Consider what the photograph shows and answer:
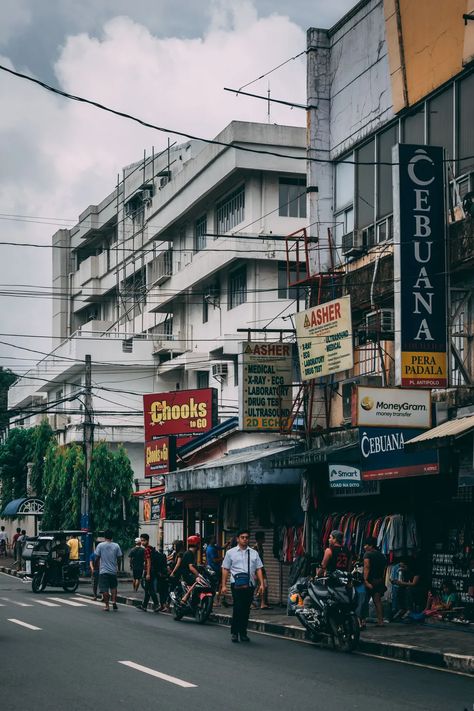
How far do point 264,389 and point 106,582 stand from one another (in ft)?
18.7

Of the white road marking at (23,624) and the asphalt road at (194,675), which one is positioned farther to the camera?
the white road marking at (23,624)

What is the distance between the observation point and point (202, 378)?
5006 cm

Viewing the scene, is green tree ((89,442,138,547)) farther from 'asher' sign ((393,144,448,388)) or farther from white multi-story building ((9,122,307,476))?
'asher' sign ((393,144,448,388))

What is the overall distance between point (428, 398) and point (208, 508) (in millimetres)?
14725

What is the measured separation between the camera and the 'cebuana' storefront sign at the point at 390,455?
19.0 m

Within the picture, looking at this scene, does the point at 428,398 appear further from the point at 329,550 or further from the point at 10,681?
the point at 10,681

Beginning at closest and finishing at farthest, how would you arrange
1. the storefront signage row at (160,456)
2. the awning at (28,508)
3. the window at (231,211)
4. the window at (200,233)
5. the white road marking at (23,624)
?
the white road marking at (23,624) → the storefront signage row at (160,456) → the window at (231,211) → the window at (200,233) → the awning at (28,508)

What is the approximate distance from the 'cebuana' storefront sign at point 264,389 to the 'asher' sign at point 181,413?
11002 millimetres

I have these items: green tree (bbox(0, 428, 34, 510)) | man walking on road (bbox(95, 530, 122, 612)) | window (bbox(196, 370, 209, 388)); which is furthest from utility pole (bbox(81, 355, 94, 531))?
green tree (bbox(0, 428, 34, 510))

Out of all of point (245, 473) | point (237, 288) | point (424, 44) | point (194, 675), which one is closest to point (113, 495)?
point (237, 288)

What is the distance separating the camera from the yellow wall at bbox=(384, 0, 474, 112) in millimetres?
20797

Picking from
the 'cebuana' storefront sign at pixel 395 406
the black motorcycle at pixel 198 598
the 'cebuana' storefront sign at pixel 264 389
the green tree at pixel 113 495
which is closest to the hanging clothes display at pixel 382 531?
the 'cebuana' storefront sign at pixel 395 406

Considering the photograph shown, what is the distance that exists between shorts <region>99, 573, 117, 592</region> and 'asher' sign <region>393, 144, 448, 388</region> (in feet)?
32.8

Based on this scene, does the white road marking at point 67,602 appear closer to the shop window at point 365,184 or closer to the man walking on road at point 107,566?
the man walking on road at point 107,566
